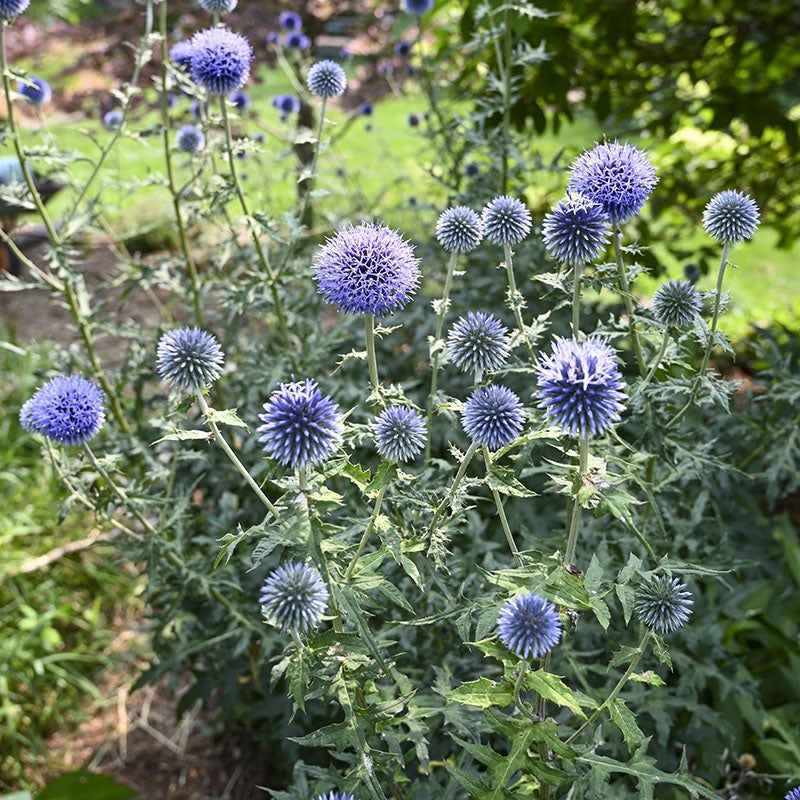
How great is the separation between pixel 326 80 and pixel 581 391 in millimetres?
1920

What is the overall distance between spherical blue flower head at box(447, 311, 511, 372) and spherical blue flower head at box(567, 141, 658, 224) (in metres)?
0.36

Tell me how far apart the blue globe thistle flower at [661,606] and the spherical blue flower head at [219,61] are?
1947mm

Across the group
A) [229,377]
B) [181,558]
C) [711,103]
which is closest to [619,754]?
[181,558]

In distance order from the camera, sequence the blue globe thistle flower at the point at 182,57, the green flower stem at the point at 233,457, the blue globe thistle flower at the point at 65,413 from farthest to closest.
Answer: the blue globe thistle flower at the point at 182,57 < the blue globe thistle flower at the point at 65,413 < the green flower stem at the point at 233,457

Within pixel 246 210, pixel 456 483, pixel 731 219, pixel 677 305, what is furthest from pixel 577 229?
pixel 246 210

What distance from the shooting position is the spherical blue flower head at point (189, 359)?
1.86 meters

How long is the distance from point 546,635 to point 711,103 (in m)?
2.95

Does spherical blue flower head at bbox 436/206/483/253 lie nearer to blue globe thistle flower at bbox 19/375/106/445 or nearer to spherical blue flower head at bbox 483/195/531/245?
spherical blue flower head at bbox 483/195/531/245

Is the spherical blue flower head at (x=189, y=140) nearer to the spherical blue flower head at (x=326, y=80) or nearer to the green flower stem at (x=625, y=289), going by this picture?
the spherical blue flower head at (x=326, y=80)

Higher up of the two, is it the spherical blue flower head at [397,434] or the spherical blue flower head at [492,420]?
the spherical blue flower head at [492,420]

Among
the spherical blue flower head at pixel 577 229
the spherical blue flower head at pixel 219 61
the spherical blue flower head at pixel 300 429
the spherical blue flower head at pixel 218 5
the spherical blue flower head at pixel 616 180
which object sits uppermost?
the spherical blue flower head at pixel 218 5

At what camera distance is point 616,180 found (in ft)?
5.83

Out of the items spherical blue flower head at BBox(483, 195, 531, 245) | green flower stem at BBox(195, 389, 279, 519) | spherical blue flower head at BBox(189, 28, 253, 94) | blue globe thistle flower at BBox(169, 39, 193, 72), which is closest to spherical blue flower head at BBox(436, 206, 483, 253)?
spherical blue flower head at BBox(483, 195, 531, 245)

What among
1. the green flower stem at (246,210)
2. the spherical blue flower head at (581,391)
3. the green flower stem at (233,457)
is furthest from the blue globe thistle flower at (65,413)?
the spherical blue flower head at (581,391)
